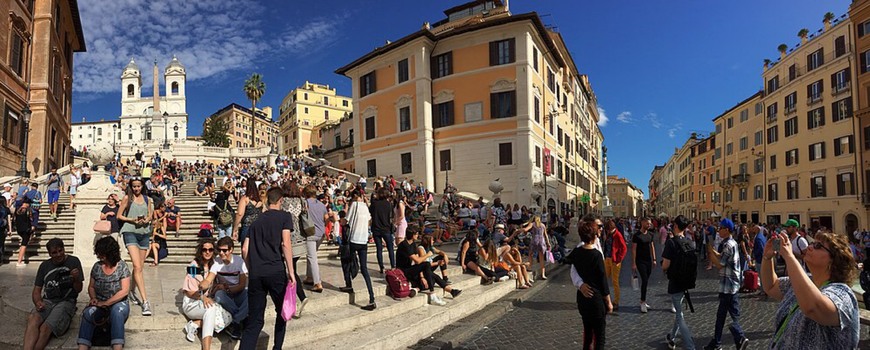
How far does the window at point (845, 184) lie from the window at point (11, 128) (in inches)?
1962

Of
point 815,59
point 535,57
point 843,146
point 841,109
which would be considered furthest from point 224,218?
point 815,59

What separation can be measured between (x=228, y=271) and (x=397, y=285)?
3.00 m

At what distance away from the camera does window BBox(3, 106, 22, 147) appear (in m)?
20.7

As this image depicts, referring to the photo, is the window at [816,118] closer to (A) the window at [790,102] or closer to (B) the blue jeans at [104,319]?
(A) the window at [790,102]

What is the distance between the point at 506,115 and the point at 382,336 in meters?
23.7

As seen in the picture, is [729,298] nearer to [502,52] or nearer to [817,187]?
[502,52]

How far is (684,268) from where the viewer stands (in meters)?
6.36

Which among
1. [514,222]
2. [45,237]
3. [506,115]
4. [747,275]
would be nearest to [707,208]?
[506,115]

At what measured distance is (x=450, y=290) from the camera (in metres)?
8.68

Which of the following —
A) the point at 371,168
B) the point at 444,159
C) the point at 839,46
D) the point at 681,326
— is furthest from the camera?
the point at 371,168

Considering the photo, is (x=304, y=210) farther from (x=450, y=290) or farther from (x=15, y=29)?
(x=15, y=29)

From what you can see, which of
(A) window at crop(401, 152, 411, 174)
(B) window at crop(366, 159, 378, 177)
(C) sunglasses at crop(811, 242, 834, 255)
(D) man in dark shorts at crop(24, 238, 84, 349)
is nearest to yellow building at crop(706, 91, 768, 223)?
(A) window at crop(401, 152, 411, 174)

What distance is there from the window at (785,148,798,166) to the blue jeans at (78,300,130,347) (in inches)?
1883

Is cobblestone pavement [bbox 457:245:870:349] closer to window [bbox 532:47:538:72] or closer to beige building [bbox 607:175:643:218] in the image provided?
window [bbox 532:47:538:72]
